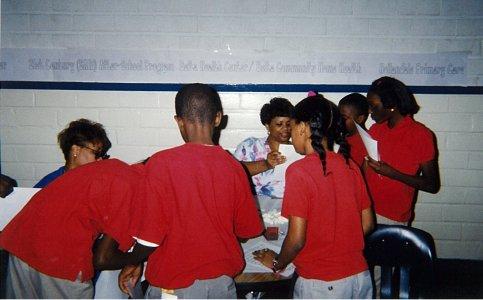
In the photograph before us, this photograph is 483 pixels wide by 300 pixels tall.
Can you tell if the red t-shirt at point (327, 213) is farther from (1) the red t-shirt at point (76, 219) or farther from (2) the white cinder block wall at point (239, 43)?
(2) the white cinder block wall at point (239, 43)

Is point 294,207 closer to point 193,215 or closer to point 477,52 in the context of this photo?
point 193,215

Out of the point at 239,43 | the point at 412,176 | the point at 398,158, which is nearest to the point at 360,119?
the point at 398,158

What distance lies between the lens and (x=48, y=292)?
59.9 inches

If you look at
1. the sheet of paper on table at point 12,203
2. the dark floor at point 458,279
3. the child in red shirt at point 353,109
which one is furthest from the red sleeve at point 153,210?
the dark floor at point 458,279

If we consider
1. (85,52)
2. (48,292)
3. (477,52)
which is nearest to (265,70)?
(85,52)

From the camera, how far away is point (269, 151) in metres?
3.09

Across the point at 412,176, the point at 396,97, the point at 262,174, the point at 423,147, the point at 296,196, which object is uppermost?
the point at 396,97

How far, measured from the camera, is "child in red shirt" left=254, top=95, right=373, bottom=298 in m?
1.45

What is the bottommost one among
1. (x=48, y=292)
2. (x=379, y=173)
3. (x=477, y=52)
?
(x=48, y=292)

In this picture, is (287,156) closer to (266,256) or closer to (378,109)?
(378,109)

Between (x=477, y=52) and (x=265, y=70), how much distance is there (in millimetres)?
2103

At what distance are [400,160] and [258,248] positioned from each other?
1338 mm

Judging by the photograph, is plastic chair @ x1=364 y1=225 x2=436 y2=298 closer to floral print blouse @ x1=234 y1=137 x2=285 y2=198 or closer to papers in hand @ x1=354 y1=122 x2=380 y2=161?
papers in hand @ x1=354 y1=122 x2=380 y2=161

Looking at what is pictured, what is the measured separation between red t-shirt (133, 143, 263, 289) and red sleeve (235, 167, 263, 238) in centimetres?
7
